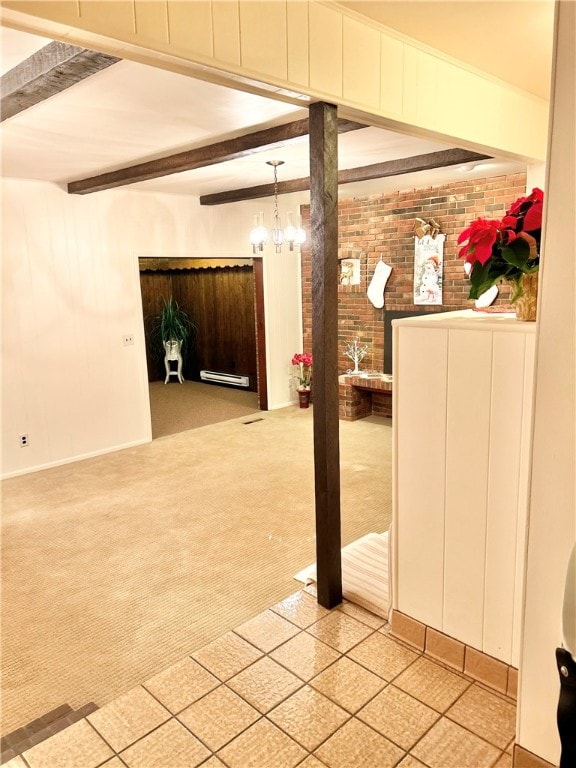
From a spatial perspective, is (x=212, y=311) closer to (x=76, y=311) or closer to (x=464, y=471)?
(x=76, y=311)

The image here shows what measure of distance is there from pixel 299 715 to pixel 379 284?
188 inches

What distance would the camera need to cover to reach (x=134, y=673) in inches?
89.9

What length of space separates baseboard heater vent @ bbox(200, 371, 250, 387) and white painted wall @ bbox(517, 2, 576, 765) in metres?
6.89

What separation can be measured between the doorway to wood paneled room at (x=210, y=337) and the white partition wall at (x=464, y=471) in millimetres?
4670

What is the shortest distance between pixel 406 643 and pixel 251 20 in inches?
95.8

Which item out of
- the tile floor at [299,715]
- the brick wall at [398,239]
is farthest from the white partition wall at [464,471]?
the brick wall at [398,239]

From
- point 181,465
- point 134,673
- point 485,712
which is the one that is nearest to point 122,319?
point 181,465

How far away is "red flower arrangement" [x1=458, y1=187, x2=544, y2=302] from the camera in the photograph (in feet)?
5.94

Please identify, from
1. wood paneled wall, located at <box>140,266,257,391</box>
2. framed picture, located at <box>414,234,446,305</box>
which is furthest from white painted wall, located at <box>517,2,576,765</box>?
wood paneled wall, located at <box>140,266,257,391</box>

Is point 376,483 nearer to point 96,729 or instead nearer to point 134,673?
point 134,673

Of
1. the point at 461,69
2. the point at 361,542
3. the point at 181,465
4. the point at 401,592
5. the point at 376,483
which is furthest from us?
the point at 181,465

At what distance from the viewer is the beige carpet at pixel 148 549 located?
240 centimetres

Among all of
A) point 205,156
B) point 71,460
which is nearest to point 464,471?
point 205,156

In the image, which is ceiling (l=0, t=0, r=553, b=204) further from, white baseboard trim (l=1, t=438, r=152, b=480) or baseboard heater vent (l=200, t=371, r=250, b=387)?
baseboard heater vent (l=200, t=371, r=250, b=387)
